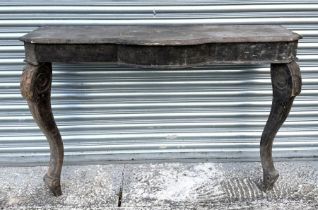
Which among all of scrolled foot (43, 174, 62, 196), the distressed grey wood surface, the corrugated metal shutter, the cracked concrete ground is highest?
the distressed grey wood surface

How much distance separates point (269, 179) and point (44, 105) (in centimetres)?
149

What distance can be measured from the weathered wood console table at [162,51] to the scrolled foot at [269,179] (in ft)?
1.31

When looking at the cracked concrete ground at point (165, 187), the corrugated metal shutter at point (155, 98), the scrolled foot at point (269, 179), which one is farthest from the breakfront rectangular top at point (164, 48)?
the cracked concrete ground at point (165, 187)

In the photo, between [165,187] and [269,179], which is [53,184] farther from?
[269,179]

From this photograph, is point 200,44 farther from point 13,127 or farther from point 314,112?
point 13,127

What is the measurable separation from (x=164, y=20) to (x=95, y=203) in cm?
128

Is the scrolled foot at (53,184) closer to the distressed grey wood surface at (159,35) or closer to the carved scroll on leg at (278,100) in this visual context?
the distressed grey wood surface at (159,35)

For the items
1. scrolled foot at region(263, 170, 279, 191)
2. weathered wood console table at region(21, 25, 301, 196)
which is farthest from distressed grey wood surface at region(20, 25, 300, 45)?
scrolled foot at region(263, 170, 279, 191)

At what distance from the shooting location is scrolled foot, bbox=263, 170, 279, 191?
246 centimetres

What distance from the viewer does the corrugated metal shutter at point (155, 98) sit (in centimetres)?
254

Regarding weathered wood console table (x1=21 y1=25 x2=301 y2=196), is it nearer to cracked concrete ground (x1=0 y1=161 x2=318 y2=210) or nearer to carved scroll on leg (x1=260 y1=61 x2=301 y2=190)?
carved scroll on leg (x1=260 y1=61 x2=301 y2=190)

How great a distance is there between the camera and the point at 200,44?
194cm

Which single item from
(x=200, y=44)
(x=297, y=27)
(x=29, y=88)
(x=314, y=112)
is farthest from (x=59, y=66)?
(x=314, y=112)

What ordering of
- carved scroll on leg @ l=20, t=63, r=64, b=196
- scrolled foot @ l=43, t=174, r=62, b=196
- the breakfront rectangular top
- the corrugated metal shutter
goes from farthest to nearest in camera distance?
the corrugated metal shutter, scrolled foot @ l=43, t=174, r=62, b=196, carved scroll on leg @ l=20, t=63, r=64, b=196, the breakfront rectangular top
